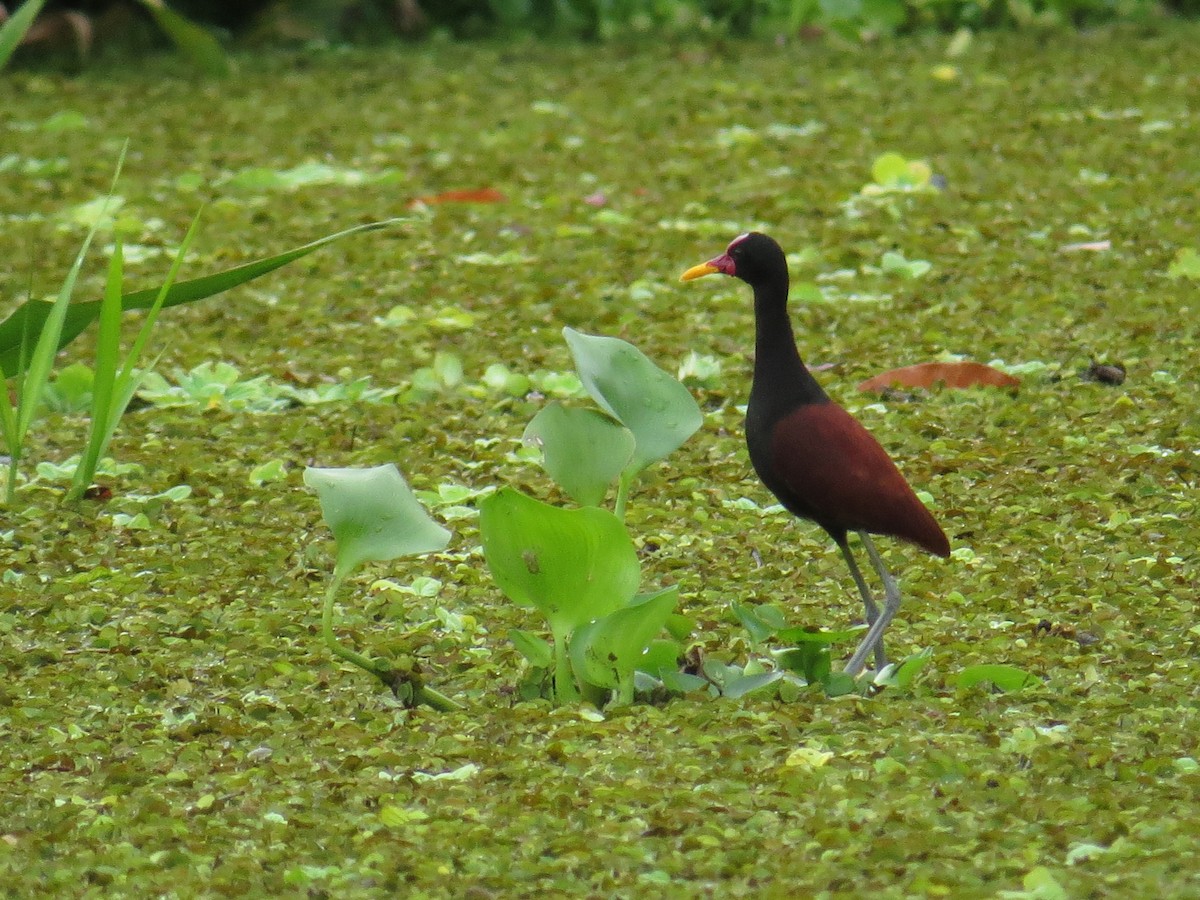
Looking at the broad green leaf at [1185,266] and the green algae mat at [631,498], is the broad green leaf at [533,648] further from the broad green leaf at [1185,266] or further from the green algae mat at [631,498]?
the broad green leaf at [1185,266]

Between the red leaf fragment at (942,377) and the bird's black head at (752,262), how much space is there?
1.28 m

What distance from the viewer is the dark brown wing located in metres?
2.68

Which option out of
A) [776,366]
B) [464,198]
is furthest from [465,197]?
[776,366]

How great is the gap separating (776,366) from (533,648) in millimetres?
574

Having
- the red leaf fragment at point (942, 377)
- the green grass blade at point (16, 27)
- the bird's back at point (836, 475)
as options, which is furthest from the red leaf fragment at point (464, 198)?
the bird's back at point (836, 475)

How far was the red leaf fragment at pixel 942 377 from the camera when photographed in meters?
4.14

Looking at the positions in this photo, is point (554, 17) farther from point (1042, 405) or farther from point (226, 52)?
point (1042, 405)

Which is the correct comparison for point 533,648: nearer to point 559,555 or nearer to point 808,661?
point 559,555

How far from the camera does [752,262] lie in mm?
2900

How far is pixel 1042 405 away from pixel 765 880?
2.09 metres

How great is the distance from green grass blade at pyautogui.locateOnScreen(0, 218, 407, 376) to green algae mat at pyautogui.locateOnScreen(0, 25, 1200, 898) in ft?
1.16

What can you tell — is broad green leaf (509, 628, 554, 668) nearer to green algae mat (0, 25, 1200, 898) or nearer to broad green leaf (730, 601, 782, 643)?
green algae mat (0, 25, 1200, 898)

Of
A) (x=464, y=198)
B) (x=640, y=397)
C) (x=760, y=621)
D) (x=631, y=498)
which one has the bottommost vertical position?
(x=464, y=198)

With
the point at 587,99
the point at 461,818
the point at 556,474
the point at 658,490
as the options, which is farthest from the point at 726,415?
the point at 587,99
